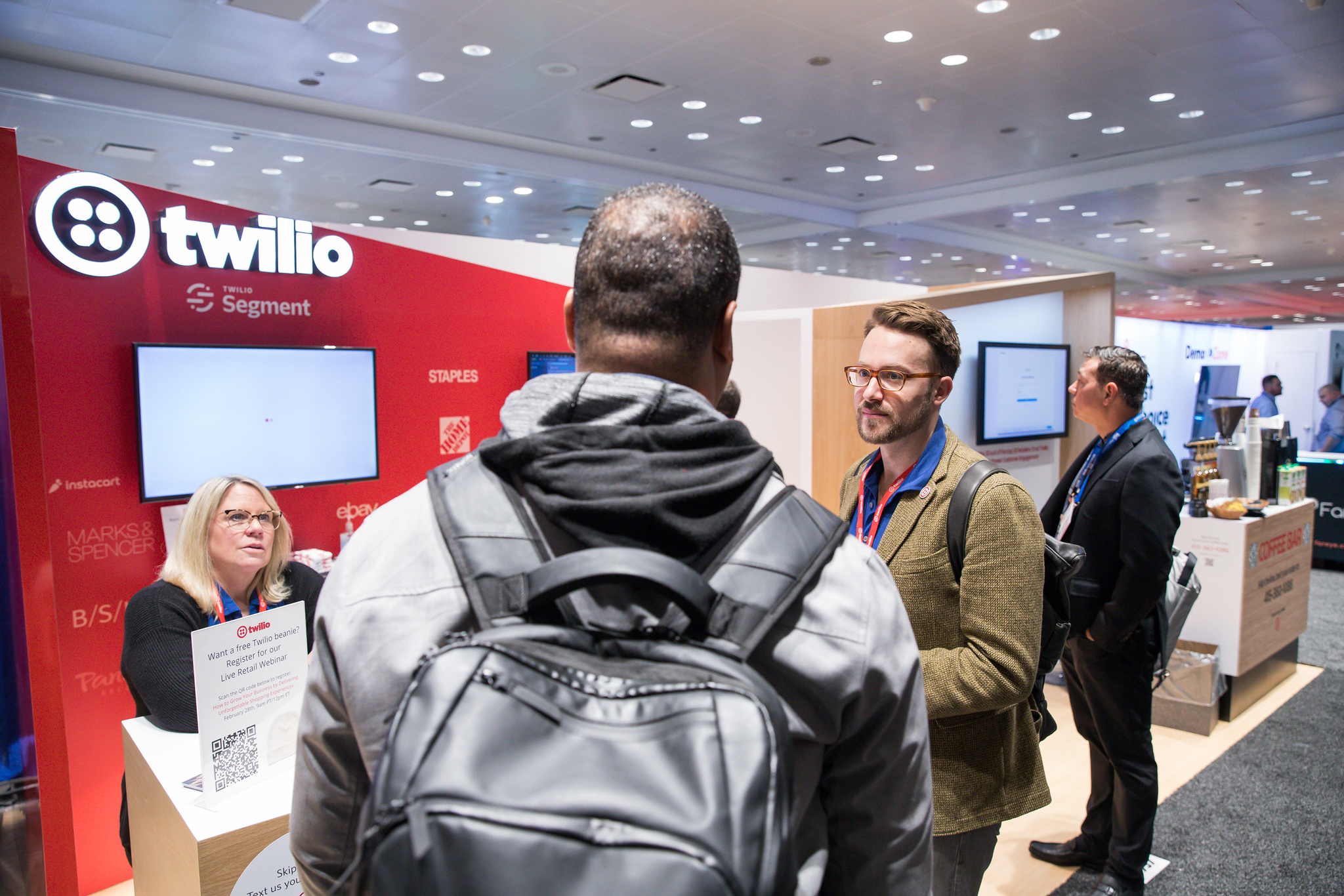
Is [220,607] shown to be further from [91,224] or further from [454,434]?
[454,434]

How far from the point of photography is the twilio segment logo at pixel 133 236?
3.19m

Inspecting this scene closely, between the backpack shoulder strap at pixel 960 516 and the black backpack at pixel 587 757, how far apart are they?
Result: 1015mm

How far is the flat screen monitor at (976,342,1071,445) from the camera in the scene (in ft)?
13.4

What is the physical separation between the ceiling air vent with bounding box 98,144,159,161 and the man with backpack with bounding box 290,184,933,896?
9.48 meters

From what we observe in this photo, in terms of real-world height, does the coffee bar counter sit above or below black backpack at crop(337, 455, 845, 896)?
below

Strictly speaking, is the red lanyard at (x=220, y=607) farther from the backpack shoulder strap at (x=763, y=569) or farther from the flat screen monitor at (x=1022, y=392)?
the flat screen monitor at (x=1022, y=392)

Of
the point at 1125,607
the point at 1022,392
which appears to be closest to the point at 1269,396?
the point at 1022,392

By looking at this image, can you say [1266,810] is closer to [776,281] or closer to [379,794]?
[379,794]

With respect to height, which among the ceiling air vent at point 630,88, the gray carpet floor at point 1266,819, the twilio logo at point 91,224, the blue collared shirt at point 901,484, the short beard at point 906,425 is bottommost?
the gray carpet floor at point 1266,819

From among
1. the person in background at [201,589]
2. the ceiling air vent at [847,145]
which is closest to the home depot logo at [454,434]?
the person in background at [201,589]

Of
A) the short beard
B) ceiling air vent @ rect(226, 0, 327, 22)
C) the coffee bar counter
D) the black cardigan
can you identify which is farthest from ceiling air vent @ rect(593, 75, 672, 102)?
the short beard

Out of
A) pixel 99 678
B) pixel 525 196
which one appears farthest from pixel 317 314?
pixel 525 196

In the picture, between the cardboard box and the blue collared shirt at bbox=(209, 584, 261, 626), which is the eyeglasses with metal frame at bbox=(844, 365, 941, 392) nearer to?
the blue collared shirt at bbox=(209, 584, 261, 626)

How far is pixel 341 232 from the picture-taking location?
4273 millimetres
